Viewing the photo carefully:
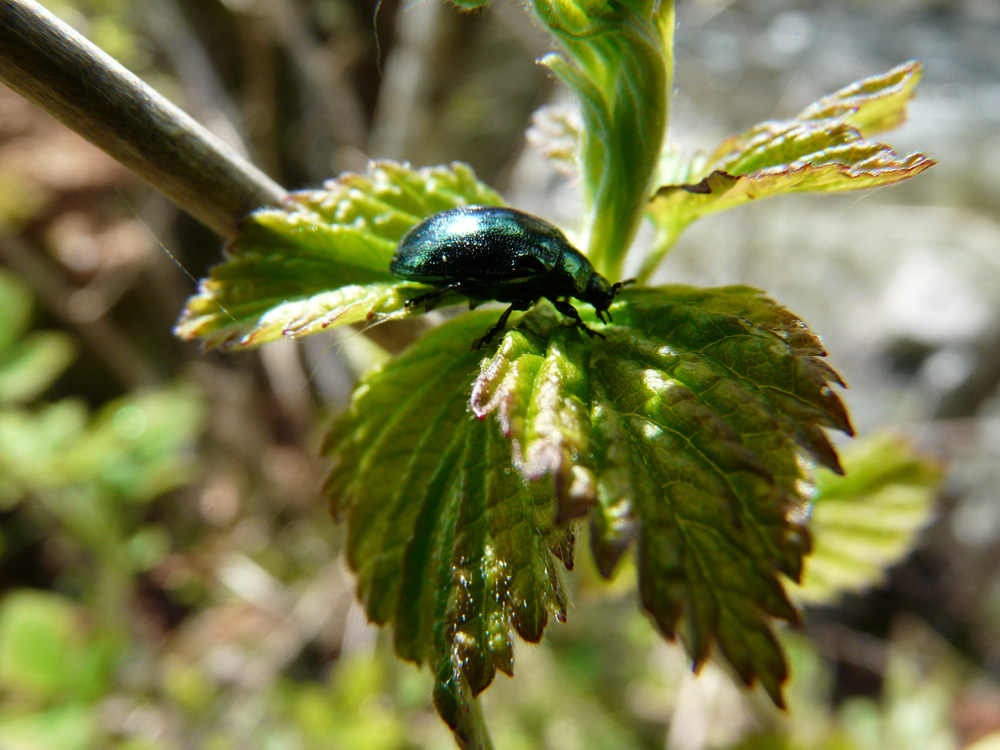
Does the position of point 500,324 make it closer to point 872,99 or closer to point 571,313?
point 571,313

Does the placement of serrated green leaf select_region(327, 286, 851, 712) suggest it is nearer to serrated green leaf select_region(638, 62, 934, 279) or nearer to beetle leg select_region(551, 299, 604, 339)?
beetle leg select_region(551, 299, 604, 339)

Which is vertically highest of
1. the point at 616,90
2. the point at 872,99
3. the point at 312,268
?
the point at 872,99

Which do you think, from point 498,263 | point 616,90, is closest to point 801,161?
point 616,90

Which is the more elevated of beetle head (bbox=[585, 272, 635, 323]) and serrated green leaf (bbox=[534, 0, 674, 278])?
serrated green leaf (bbox=[534, 0, 674, 278])

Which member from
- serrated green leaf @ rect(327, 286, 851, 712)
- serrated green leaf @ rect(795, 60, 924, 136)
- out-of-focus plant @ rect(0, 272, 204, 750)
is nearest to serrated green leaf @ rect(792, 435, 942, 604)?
serrated green leaf @ rect(795, 60, 924, 136)

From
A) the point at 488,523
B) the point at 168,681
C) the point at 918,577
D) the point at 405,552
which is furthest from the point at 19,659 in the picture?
the point at 918,577

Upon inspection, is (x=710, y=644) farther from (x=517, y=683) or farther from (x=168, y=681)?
(x=168, y=681)
